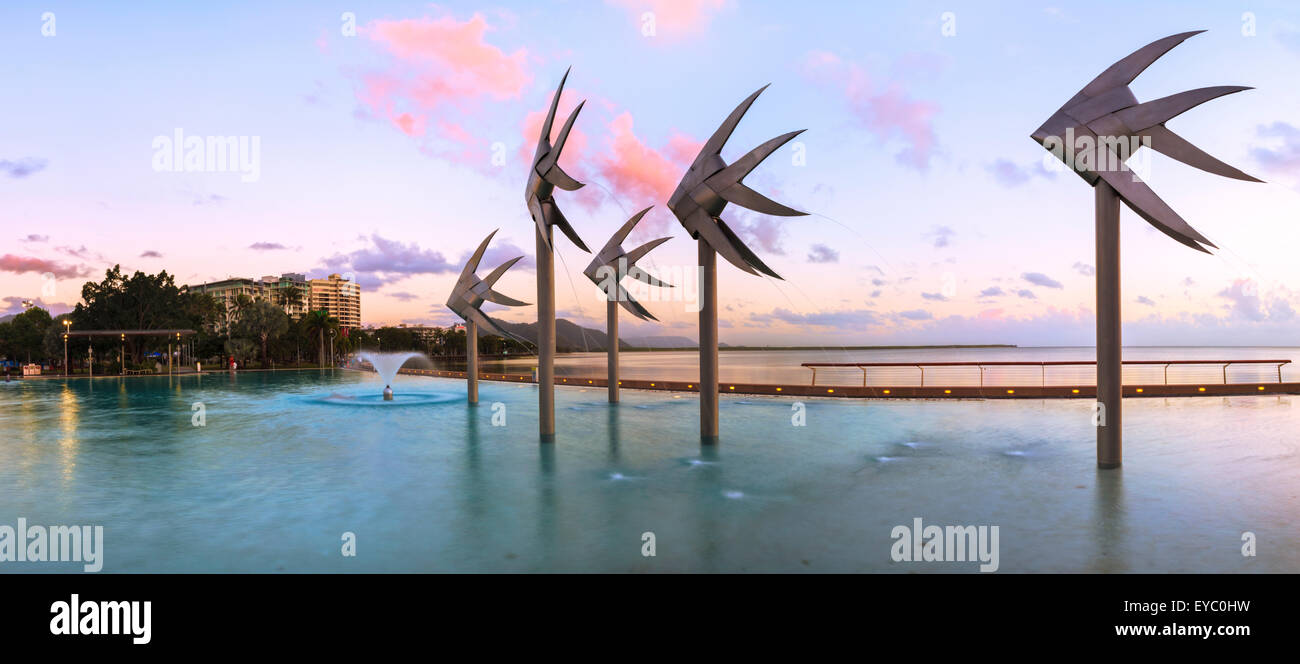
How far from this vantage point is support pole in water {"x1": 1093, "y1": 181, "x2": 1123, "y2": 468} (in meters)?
10.5

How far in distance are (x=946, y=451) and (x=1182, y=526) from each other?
5.17 meters

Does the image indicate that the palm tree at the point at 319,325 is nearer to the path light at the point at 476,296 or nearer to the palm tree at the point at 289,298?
the palm tree at the point at 289,298

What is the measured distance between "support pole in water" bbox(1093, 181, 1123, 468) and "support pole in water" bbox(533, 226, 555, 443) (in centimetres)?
1108

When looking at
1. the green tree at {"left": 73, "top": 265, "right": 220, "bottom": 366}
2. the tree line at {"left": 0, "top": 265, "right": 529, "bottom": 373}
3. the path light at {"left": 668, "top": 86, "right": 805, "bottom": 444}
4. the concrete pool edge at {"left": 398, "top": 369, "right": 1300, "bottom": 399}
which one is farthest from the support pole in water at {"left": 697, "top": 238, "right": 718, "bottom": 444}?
the green tree at {"left": 73, "top": 265, "right": 220, "bottom": 366}

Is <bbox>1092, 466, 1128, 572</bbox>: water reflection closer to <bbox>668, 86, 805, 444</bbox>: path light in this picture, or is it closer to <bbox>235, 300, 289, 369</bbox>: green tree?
<bbox>668, 86, 805, 444</bbox>: path light

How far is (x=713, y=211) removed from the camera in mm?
13070

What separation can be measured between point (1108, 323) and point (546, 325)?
1137 centimetres

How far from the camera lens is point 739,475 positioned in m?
10.5

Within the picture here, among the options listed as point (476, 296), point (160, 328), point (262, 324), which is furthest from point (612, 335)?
point (262, 324)

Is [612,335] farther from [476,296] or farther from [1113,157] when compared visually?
[1113,157]

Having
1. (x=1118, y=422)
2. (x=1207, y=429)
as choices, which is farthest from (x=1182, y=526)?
(x=1207, y=429)

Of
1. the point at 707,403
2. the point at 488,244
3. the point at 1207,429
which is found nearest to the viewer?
the point at 707,403

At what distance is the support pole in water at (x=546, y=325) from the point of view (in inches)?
545
